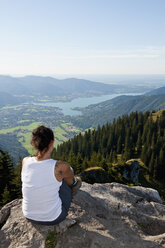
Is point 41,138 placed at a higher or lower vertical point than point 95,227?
higher

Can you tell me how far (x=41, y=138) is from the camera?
18.0ft

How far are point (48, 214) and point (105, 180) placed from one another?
25645 mm

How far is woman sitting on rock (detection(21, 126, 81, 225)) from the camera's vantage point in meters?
5.52

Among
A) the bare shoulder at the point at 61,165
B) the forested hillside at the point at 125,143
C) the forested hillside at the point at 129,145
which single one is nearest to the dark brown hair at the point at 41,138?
the bare shoulder at the point at 61,165

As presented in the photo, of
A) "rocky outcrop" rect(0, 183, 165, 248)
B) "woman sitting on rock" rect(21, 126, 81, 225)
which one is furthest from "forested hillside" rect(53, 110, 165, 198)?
"woman sitting on rock" rect(21, 126, 81, 225)

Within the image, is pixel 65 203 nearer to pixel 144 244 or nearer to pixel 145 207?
pixel 144 244

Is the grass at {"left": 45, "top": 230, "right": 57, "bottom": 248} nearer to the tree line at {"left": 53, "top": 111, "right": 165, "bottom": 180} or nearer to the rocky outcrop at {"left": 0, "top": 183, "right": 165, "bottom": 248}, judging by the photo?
the rocky outcrop at {"left": 0, "top": 183, "right": 165, "bottom": 248}

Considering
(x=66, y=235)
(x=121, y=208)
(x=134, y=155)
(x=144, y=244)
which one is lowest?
(x=134, y=155)

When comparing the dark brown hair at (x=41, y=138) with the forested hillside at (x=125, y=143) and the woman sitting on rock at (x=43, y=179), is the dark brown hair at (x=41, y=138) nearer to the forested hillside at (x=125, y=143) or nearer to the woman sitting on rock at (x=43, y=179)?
the woman sitting on rock at (x=43, y=179)

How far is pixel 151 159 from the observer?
80.1m

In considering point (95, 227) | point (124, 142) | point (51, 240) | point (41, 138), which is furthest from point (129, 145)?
point (41, 138)

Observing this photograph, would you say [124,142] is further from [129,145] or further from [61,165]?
[61,165]

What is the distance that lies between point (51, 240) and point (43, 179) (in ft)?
8.59

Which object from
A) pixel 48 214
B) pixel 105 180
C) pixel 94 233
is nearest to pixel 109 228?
pixel 94 233
